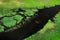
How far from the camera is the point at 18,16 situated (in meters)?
3.76

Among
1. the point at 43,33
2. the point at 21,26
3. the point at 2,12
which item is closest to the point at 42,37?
the point at 43,33

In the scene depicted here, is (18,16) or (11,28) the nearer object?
(11,28)

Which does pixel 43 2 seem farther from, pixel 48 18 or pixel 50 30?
pixel 50 30

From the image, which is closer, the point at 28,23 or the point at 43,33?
the point at 43,33

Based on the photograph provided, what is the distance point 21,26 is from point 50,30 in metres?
0.48

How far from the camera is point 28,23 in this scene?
3658 millimetres

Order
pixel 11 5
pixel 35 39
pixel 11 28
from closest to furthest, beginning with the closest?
pixel 35 39 → pixel 11 28 → pixel 11 5

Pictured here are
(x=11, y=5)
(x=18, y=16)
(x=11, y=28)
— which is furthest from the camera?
(x=11, y=5)

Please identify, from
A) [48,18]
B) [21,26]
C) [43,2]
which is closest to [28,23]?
[21,26]

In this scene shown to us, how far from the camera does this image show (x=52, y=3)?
4199 mm

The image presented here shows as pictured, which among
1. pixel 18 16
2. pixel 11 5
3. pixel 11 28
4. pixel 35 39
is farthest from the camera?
pixel 11 5

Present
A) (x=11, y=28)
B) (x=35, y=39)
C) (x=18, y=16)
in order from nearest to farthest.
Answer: (x=35, y=39) → (x=11, y=28) → (x=18, y=16)

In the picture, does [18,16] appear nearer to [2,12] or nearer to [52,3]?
[2,12]

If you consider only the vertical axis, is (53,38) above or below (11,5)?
below
